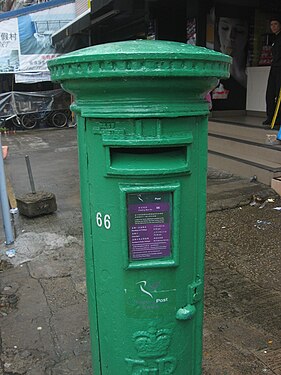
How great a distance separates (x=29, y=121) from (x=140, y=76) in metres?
15.4

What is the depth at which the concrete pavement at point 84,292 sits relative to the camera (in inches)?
103

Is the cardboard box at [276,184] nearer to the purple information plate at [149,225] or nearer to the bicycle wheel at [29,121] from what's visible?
the purple information plate at [149,225]

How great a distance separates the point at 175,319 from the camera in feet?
5.71

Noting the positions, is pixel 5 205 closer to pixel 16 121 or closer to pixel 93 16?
pixel 93 16

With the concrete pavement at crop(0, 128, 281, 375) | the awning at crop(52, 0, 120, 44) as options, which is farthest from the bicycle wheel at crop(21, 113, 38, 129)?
the concrete pavement at crop(0, 128, 281, 375)

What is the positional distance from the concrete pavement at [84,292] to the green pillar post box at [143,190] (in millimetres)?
911

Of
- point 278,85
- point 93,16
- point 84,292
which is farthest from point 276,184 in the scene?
point 93,16

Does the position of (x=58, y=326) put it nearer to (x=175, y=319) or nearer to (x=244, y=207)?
(x=175, y=319)

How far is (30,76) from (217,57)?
50.4 feet

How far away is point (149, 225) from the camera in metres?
1.62

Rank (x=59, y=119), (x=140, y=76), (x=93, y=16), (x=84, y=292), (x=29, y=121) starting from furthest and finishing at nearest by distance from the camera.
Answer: (x=59, y=119)
(x=29, y=121)
(x=93, y=16)
(x=84, y=292)
(x=140, y=76)

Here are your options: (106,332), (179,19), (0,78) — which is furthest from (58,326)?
(0,78)

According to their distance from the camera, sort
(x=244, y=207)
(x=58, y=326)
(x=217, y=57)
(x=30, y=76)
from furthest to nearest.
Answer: (x=30, y=76), (x=244, y=207), (x=58, y=326), (x=217, y=57)

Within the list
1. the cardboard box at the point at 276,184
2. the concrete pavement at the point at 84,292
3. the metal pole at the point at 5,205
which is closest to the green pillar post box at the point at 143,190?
the concrete pavement at the point at 84,292
